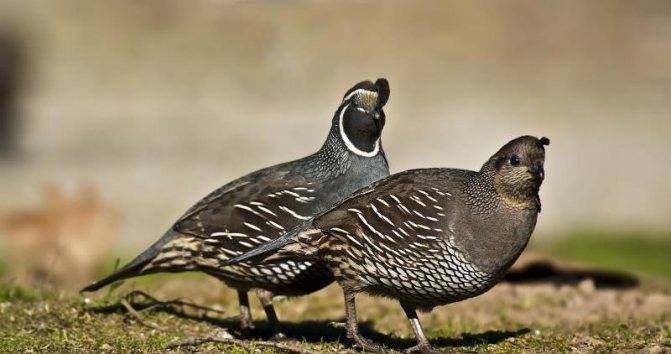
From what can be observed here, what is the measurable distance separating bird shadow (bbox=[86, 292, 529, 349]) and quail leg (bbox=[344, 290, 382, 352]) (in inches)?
11.5

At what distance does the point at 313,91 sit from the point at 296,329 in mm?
11655

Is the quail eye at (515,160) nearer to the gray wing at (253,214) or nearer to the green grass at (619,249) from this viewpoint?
A: the gray wing at (253,214)

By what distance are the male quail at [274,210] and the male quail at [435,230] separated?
56cm

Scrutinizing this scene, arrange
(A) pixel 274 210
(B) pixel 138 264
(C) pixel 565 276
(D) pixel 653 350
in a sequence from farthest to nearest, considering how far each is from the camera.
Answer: (C) pixel 565 276
(B) pixel 138 264
(A) pixel 274 210
(D) pixel 653 350

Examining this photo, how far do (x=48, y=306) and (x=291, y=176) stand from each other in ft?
5.81

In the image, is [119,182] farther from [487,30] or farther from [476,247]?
[476,247]

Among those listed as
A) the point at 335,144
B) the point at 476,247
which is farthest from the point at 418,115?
the point at 476,247

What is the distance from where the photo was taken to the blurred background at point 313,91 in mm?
17266

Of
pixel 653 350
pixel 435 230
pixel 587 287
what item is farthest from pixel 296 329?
pixel 587 287

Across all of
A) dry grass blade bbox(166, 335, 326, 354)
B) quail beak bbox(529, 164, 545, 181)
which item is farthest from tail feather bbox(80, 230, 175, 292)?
quail beak bbox(529, 164, 545, 181)

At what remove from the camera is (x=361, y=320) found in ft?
31.2

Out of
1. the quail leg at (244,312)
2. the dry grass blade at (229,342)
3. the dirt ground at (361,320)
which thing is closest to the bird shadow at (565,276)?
the dirt ground at (361,320)

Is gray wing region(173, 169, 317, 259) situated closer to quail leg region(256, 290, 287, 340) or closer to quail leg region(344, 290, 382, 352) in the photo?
quail leg region(256, 290, 287, 340)

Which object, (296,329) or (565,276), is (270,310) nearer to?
(296,329)
